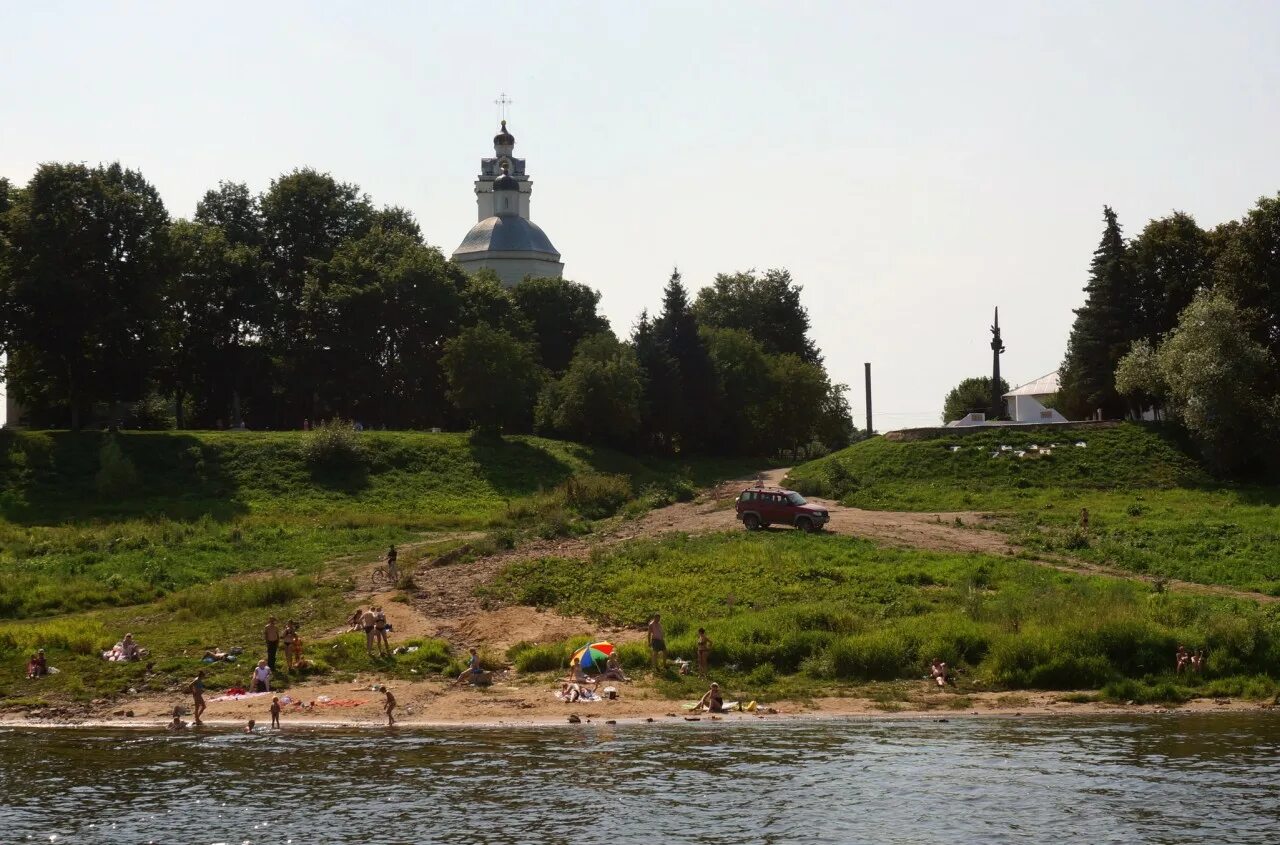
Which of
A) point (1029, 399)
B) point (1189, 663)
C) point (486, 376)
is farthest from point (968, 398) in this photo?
point (1189, 663)

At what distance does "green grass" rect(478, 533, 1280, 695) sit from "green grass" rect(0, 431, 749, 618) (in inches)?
441

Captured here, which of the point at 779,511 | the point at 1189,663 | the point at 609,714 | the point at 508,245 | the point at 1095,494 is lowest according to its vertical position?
the point at 609,714

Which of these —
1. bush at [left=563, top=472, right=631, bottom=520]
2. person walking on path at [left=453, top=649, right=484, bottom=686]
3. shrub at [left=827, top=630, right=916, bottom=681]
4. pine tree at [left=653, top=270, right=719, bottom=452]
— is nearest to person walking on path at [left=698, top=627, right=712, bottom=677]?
shrub at [left=827, top=630, right=916, bottom=681]

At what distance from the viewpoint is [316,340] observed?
85062mm

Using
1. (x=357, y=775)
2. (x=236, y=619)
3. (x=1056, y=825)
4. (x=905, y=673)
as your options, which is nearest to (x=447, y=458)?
(x=236, y=619)

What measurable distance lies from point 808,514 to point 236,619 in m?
19.8

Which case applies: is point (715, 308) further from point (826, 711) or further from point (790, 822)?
point (790, 822)

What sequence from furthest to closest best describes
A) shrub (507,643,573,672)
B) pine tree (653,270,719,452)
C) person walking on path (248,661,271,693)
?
pine tree (653,270,719,452), shrub (507,643,573,672), person walking on path (248,661,271,693)

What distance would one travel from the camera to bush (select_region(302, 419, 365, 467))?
230 ft

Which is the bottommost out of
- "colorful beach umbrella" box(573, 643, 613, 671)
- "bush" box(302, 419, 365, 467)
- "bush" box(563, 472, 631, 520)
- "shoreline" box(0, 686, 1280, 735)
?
"shoreline" box(0, 686, 1280, 735)

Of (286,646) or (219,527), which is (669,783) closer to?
(286,646)

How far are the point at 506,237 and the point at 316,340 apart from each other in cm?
4531

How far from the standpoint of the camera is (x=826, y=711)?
32594 mm

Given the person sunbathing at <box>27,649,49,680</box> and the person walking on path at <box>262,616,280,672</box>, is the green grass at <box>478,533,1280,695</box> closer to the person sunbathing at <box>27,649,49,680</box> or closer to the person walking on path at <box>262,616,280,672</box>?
the person walking on path at <box>262,616,280,672</box>
